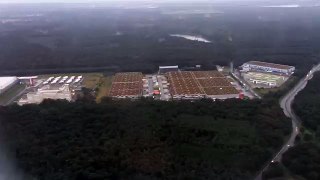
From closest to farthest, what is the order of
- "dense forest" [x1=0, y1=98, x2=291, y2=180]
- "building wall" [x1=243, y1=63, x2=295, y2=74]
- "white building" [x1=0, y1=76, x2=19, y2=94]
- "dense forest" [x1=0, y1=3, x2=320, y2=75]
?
"dense forest" [x1=0, y1=98, x2=291, y2=180] < "white building" [x1=0, y1=76, x2=19, y2=94] < "building wall" [x1=243, y1=63, x2=295, y2=74] < "dense forest" [x1=0, y1=3, x2=320, y2=75]

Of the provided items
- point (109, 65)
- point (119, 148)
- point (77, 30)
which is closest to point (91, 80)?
point (109, 65)

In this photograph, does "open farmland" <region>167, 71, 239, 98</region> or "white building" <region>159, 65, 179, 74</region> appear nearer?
"open farmland" <region>167, 71, 239, 98</region>

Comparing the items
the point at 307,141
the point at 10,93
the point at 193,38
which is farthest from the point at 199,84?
the point at 193,38

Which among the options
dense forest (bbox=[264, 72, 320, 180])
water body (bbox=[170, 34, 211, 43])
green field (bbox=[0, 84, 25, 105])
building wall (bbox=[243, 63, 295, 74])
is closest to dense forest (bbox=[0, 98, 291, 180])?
dense forest (bbox=[264, 72, 320, 180])

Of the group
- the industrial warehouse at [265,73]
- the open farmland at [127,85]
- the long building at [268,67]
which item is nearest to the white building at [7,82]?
the open farmland at [127,85]

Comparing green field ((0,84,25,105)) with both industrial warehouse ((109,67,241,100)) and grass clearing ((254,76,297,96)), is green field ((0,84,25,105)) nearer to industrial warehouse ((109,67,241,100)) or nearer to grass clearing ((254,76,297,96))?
industrial warehouse ((109,67,241,100))

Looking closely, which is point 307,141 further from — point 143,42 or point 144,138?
point 143,42

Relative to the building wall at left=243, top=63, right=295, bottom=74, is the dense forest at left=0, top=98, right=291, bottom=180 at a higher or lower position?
higher

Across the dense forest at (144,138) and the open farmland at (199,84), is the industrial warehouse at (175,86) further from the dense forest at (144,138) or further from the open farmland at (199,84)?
the dense forest at (144,138)
